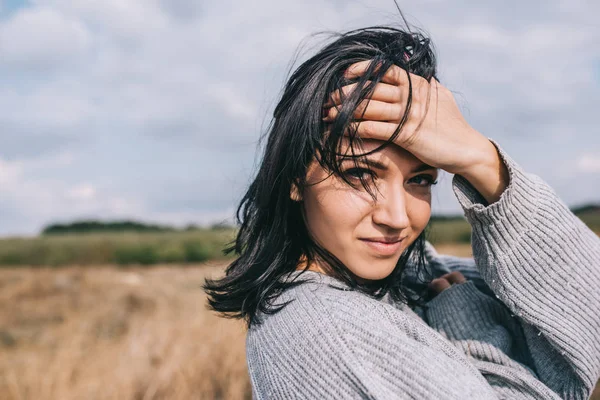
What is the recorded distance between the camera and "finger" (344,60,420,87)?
1.59 meters

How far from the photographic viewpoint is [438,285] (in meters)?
2.04

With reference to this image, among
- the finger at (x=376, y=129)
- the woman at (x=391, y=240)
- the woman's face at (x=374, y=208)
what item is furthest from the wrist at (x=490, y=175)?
the finger at (x=376, y=129)

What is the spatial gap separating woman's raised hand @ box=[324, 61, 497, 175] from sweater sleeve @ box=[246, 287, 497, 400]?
438mm

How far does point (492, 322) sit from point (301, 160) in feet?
2.59

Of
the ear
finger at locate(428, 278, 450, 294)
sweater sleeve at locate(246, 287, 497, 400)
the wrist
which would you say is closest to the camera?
sweater sleeve at locate(246, 287, 497, 400)

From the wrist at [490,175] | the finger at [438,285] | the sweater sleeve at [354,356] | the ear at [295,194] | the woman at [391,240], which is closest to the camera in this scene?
the sweater sleeve at [354,356]

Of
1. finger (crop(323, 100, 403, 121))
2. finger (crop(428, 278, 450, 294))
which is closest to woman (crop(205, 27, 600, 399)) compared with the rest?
finger (crop(323, 100, 403, 121))

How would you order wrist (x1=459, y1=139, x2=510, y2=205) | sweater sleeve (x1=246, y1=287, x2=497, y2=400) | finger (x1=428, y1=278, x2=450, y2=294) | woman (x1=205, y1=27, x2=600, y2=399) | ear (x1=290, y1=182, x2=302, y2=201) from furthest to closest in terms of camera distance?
finger (x1=428, y1=278, x2=450, y2=294) < ear (x1=290, y1=182, x2=302, y2=201) < wrist (x1=459, y1=139, x2=510, y2=205) < woman (x1=205, y1=27, x2=600, y2=399) < sweater sleeve (x1=246, y1=287, x2=497, y2=400)

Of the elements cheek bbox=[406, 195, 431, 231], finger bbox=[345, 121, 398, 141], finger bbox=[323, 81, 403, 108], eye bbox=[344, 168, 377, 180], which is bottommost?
cheek bbox=[406, 195, 431, 231]

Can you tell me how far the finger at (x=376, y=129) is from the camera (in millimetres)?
1524

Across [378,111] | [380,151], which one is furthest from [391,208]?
[378,111]

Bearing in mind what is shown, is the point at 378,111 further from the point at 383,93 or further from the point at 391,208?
the point at 391,208

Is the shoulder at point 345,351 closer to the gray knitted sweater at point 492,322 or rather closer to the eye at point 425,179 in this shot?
the gray knitted sweater at point 492,322

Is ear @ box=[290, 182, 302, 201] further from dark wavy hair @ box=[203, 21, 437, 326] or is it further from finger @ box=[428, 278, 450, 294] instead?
finger @ box=[428, 278, 450, 294]
